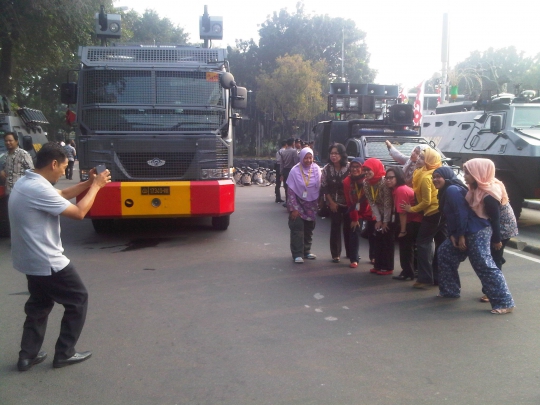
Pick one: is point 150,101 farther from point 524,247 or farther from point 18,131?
point 524,247

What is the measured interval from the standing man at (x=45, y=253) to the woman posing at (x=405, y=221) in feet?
12.5

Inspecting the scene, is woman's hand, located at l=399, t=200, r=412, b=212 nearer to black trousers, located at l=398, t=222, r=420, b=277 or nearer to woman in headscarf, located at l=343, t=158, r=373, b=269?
black trousers, located at l=398, t=222, r=420, b=277

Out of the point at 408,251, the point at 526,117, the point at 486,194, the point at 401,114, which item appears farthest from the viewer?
the point at 401,114

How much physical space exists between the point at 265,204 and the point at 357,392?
11910mm

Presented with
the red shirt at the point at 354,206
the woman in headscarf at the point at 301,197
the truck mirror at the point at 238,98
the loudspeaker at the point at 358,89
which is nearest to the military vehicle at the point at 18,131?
the truck mirror at the point at 238,98

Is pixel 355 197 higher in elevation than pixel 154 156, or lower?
lower

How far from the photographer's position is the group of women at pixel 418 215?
5.70 m

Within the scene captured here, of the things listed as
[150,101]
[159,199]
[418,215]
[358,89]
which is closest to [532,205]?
[358,89]

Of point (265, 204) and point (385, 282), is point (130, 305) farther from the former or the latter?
point (265, 204)

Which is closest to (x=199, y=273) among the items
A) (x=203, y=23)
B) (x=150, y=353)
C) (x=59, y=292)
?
(x=150, y=353)

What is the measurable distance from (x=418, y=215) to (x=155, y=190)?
4.17 metres

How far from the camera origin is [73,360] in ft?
→ 14.2

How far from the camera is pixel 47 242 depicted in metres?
4.11

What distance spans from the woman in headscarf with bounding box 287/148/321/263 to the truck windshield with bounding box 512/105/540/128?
5.97 meters
